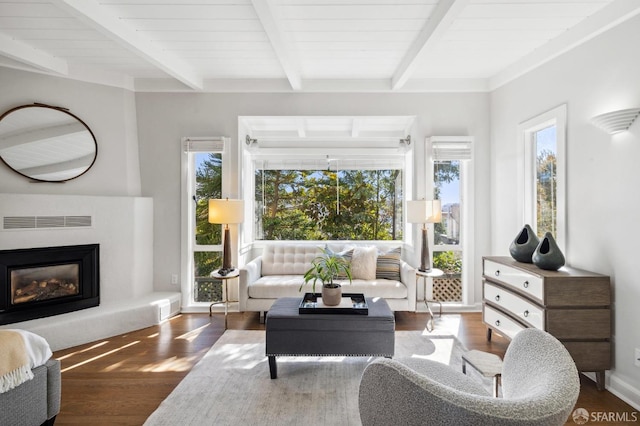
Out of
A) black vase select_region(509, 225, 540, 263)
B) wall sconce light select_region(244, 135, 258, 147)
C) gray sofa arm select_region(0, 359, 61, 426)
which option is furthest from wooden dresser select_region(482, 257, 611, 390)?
wall sconce light select_region(244, 135, 258, 147)

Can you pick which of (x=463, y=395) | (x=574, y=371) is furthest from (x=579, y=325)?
(x=463, y=395)

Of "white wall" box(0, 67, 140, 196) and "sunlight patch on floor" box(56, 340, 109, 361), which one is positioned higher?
A: "white wall" box(0, 67, 140, 196)

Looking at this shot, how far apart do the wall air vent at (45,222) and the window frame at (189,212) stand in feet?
3.21

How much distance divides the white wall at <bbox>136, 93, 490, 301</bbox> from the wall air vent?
30.4 inches

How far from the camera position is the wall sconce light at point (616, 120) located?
218 centimetres

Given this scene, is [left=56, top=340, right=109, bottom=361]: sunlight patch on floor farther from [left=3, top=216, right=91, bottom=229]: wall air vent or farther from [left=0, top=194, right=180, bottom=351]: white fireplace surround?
[left=3, top=216, right=91, bottom=229]: wall air vent

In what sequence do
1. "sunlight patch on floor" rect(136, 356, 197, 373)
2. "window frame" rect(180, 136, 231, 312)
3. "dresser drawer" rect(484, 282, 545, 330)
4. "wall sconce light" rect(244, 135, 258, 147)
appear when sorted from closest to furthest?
"dresser drawer" rect(484, 282, 545, 330) < "sunlight patch on floor" rect(136, 356, 197, 373) < "window frame" rect(180, 136, 231, 312) < "wall sconce light" rect(244, 135, 258, 147)

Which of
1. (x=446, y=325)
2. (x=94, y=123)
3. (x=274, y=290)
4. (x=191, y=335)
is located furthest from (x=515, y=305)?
(x=94, y=123)

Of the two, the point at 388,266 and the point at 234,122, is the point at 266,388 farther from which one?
the point at 234,122

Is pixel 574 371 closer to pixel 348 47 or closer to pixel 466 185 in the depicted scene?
pixel 348 47

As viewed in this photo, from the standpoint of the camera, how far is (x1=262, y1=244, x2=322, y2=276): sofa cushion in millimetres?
4191

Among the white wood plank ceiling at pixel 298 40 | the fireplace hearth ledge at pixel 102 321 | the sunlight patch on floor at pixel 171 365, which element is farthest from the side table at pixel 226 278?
the white wood plank ceiling at pixel 298 40

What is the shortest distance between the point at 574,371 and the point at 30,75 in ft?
15.5

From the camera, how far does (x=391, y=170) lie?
482 cm
